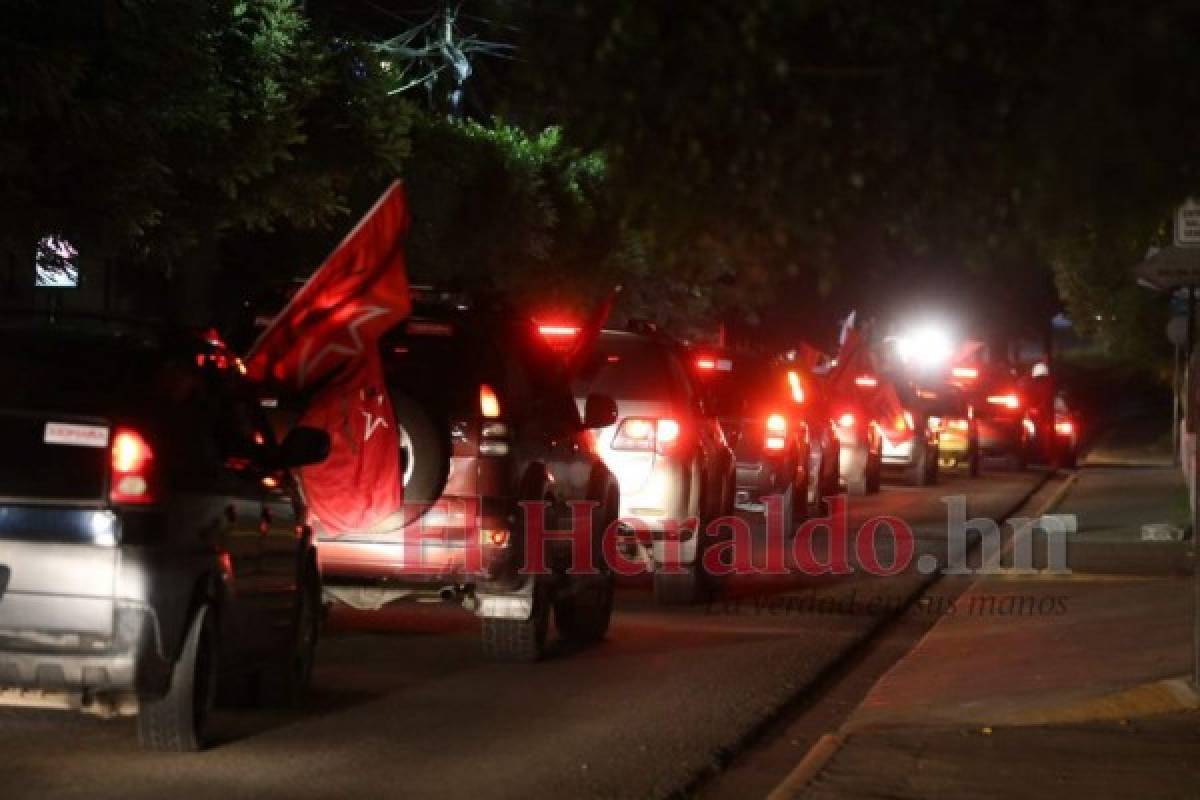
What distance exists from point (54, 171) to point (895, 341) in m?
33.7

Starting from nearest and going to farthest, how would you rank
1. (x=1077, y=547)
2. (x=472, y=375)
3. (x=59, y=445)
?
(x=59, y=445) → (x=472, y=375) → (x=1077, y=547)

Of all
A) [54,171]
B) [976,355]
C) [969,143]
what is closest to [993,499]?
[976,355]

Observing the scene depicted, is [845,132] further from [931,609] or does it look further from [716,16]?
[931,609]

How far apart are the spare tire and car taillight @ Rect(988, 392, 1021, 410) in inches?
1153

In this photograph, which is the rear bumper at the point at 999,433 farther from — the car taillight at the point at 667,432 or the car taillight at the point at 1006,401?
the car taillight at the point at 667,432

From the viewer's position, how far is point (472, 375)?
40.7ft

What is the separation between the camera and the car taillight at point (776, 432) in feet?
73.9

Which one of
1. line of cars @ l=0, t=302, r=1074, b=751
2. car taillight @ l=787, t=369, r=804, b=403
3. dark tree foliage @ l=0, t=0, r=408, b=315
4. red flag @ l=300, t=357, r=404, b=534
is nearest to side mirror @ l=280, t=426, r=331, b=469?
line of cars @ l=0, t=302, r=1074, b=751

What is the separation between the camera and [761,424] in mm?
A: 22328

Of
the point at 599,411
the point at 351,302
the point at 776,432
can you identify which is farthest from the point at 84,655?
the point at 776,432

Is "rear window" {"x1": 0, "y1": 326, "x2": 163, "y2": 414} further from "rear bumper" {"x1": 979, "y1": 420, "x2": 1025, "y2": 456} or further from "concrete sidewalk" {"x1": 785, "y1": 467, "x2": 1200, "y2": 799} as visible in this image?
"rear bumper" {"x1": 979, "y1": 420, "x2": 1025, "y2": 456}

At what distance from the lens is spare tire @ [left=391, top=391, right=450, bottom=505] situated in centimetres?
1186

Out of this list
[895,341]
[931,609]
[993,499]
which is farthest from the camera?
[895,341]

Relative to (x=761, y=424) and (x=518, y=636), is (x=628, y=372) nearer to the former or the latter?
(x=518, y=636)
